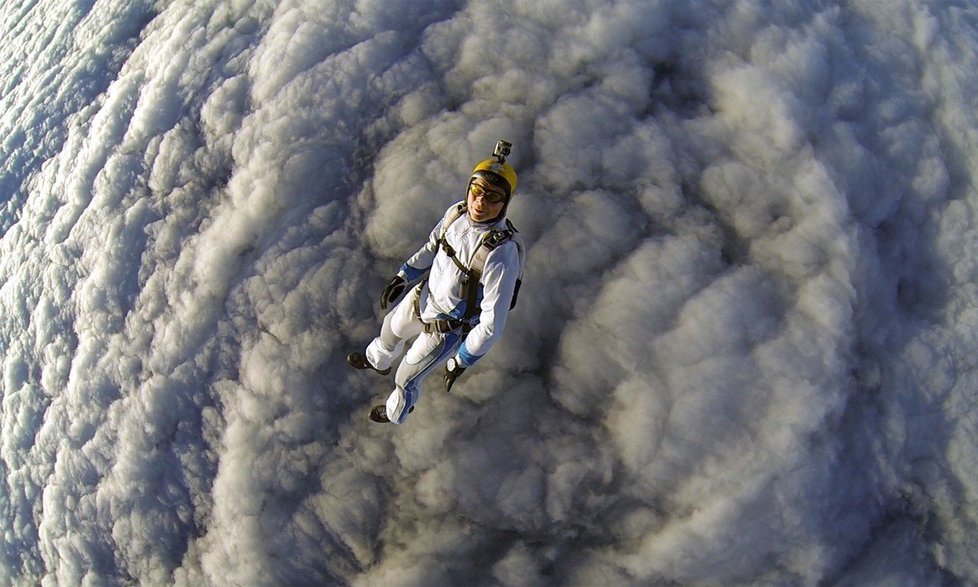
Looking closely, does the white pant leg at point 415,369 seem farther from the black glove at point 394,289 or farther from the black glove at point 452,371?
the black glove at point 394,289

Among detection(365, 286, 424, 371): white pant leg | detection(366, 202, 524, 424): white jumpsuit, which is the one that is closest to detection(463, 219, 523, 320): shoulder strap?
detection(366, 202, 524, 424): white jumpsuit

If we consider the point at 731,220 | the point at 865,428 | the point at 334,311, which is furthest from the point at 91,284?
the point at 865,428

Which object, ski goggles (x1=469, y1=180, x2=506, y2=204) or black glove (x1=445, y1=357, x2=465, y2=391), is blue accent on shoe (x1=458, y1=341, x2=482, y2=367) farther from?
ski goggles (x1=469, y1=180, x2=506, y2=204)

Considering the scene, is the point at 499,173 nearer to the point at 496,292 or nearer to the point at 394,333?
the point at 496,292

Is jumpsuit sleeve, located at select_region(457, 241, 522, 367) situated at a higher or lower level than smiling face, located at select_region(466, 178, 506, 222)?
lower

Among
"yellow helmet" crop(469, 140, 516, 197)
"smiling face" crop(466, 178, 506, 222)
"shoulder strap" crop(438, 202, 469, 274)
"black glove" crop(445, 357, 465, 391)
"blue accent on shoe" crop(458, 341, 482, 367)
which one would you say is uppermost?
"yellow helmet" crop(469, 140, 516, 197)

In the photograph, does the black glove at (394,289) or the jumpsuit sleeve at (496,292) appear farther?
the black glove at (394,289)

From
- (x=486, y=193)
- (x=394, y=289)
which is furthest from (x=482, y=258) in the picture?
(x=394, y=289)

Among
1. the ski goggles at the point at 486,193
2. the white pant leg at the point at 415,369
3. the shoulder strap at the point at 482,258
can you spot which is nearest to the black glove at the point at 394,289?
the white pant leg at the point at 415,369
